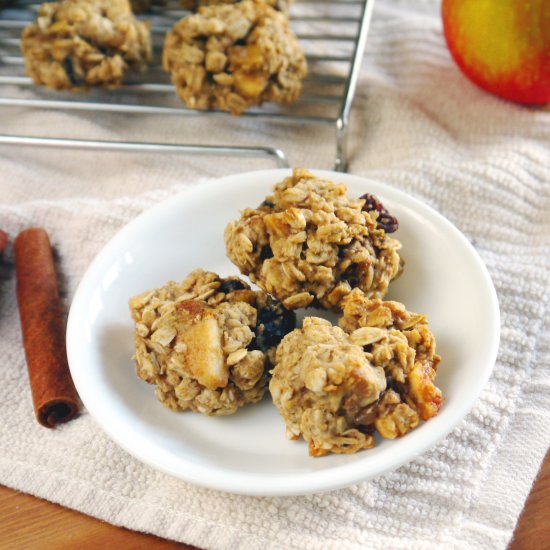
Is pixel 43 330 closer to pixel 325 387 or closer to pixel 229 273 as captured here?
pixel 229 273

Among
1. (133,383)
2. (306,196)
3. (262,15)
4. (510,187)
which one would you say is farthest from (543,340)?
(262,15)

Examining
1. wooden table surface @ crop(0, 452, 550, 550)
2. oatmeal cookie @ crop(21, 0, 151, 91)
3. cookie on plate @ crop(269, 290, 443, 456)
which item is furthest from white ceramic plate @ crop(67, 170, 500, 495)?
oatmeal cookie @ crop(21, 0, 151, 91)

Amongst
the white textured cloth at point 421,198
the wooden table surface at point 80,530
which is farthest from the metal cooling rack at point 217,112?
the wooden table surface at point 80,530

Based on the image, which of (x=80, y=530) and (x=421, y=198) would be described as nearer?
(x=80, y=530)

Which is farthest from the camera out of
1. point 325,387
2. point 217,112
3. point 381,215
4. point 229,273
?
point 217,112

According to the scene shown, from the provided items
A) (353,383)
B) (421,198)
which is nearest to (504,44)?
(421,198)

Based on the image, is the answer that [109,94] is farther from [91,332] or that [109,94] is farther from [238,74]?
[91,332]

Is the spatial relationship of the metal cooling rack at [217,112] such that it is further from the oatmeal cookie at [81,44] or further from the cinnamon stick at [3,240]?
the cinnamon stick at [3,240]
